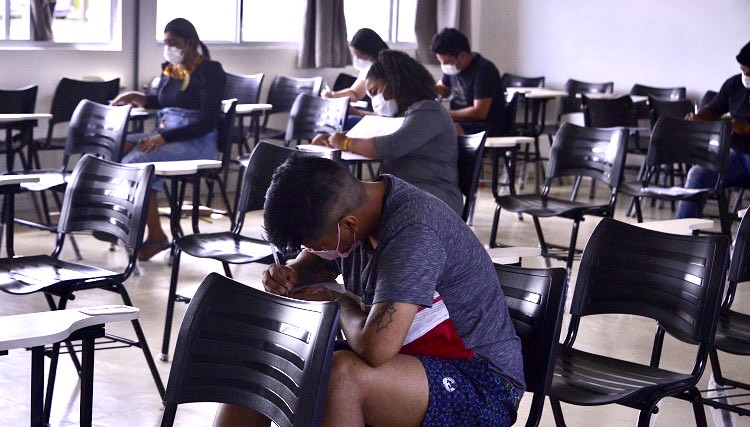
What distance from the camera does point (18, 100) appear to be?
6457 millimetres

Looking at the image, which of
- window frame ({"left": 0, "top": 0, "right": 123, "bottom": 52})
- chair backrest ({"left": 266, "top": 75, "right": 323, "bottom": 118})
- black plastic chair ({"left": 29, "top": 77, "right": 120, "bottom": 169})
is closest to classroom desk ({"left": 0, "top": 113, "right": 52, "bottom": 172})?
black plastic chair ({"left": 29, "top": 77, "right": 120, "bottom": 169})

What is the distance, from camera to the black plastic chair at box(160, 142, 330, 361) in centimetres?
398

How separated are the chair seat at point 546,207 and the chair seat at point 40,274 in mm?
2384

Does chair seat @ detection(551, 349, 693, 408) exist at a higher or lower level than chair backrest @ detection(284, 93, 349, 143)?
lower

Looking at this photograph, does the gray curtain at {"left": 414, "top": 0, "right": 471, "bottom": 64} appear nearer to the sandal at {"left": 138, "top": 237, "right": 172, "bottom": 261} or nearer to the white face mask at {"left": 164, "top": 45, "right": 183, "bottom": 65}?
the white face mask at {"left": 164, "top": 45, "right": 183, "bottom": 65}

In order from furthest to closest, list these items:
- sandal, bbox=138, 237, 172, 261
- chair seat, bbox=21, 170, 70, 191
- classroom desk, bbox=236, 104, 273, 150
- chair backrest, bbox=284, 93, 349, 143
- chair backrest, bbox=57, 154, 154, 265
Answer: classroom desk, bbox=236, 104, 273, 150 → chair backrest, bbox=284, 93, 349, 143 → sandal, bbox=138, 237, 172, 261 → chair seat, bbox=21, 170, 70, 191 → chair backrest, bbox=57, 154, 154, 265

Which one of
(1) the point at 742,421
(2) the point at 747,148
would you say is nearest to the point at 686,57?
(2) the point at 747,148

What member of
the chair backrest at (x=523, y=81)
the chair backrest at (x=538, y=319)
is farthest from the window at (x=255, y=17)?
the chair backrest at (x=538, y=319)

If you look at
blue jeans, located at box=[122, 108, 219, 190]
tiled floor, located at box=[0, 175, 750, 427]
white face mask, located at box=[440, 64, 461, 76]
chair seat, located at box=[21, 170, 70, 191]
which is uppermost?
white face mask, located at box=[440, 64, 461, 76]

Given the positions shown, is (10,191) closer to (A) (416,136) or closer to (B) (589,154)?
(A) (416,136)

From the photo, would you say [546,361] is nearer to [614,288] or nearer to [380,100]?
[614,288]

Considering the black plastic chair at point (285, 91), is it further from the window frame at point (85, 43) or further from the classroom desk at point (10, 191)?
the classroom desk at point (10, 191)

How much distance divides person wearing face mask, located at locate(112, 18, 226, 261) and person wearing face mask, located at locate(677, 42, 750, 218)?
8.80 ft

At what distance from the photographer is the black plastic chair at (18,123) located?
20.2ft
